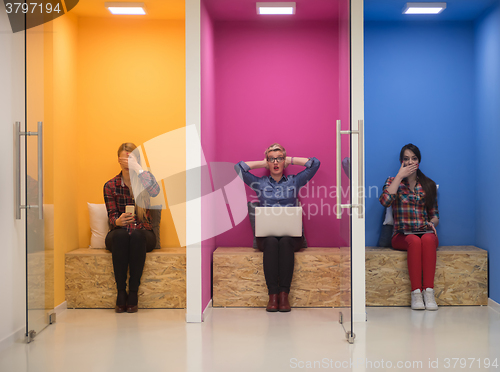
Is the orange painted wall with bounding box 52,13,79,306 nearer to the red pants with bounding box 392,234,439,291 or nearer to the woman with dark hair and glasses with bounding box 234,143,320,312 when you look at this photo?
the woman with dark hair and glasses with bounding box 234,143,320,312

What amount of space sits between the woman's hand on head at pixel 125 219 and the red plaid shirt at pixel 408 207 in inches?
80.0

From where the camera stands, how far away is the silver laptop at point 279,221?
3490mm

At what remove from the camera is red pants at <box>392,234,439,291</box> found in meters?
3.37

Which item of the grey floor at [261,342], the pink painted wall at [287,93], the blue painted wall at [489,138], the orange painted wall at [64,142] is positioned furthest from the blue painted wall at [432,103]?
the orange painted wall at [64,142]

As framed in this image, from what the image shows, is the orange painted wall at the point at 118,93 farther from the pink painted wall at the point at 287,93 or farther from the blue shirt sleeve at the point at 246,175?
the blue shirt sleeve at the point at 246,175

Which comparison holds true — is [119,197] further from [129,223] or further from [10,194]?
[10,194]

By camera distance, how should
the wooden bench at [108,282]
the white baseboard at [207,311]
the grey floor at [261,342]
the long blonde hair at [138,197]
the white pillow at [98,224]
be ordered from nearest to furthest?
the grey floor at [261,342], the white baseboard at [207,311], the wooden bench at [108,282], the long blonde hair at [138,197], the white pillow at [98,224]

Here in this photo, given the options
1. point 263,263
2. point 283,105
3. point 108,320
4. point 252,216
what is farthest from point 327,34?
point 108,320

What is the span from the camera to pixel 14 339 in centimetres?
272

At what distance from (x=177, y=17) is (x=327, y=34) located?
1.34 m

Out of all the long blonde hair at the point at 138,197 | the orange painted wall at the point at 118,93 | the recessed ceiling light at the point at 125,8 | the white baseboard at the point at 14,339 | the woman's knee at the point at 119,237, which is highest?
the recessed ceiling light at the point at 125,8

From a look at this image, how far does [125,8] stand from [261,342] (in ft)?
9.12

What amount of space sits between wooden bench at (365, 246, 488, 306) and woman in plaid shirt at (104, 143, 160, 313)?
1817mm

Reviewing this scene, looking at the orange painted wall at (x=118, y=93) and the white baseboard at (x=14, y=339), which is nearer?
the white baseboard at (x=14, y=339)
